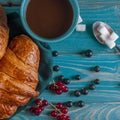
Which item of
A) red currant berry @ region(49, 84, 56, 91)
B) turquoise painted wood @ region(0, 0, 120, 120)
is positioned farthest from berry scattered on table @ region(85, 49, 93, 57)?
red currant berry @ region(49, 84, 56, 91)

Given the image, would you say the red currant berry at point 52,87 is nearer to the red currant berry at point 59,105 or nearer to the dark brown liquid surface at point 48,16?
the red currant berry at point 59,105

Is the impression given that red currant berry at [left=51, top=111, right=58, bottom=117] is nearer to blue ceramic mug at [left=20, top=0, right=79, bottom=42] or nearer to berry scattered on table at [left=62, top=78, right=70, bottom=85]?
berry scattered on table at [left=62, top=78, right=70, bottom=85]

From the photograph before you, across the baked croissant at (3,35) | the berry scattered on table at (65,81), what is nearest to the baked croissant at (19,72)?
the baked croissant at (3,35)

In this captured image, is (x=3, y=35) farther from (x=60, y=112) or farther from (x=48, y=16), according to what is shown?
(x=60, y=112)

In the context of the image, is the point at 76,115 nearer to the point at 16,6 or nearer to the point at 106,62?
the point at 106,62

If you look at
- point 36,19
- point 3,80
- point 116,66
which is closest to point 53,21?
point 36,19

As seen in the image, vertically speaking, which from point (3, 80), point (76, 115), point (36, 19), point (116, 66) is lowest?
point (76, 115)
